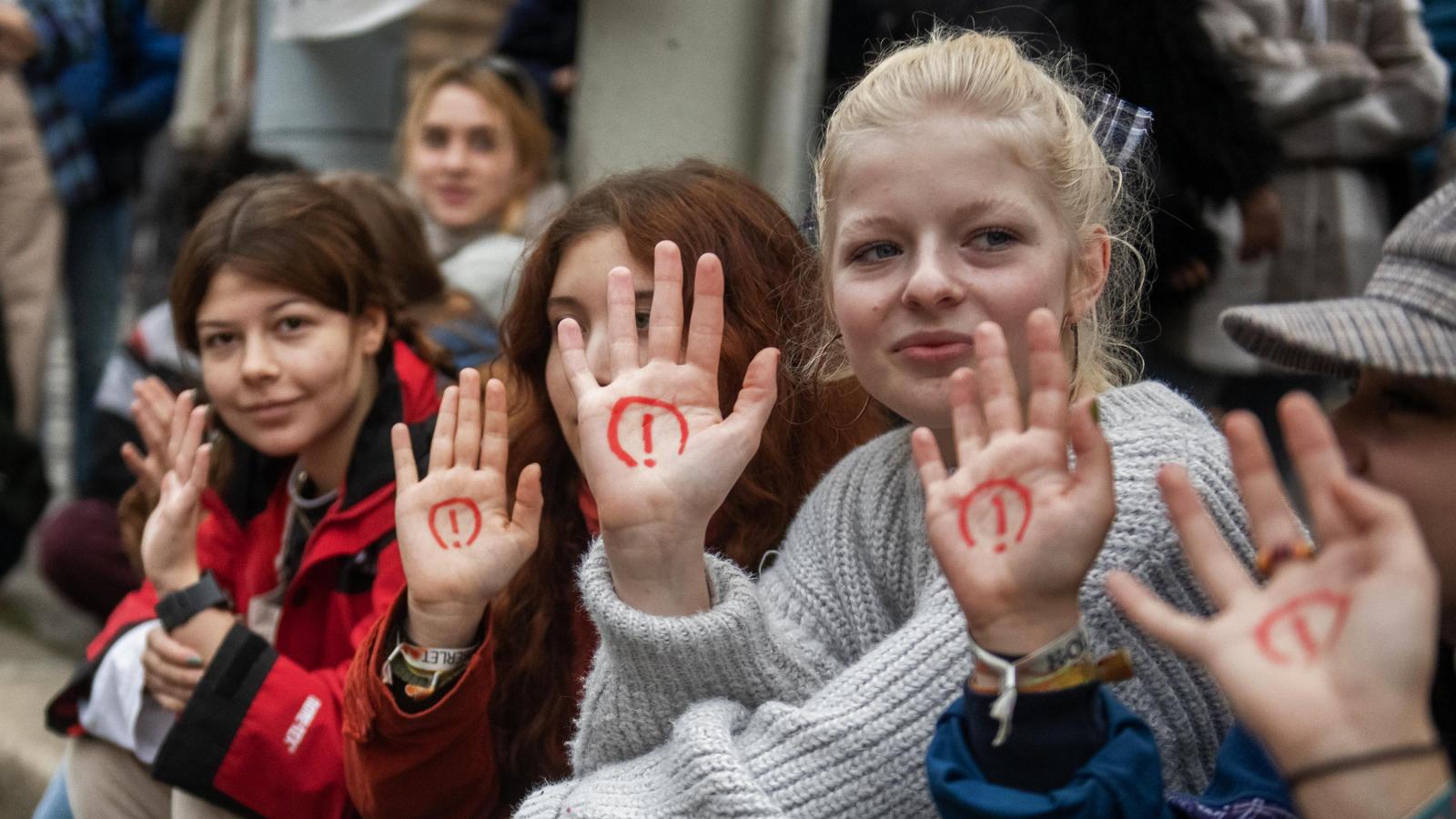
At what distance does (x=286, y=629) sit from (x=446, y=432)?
2.43 ft

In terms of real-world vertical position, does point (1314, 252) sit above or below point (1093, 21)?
below

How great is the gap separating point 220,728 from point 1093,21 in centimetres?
214

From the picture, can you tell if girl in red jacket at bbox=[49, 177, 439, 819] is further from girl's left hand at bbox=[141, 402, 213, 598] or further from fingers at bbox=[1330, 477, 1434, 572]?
fingers at bbox=[1330, 477, 1434, 572]

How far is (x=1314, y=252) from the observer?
137 inches

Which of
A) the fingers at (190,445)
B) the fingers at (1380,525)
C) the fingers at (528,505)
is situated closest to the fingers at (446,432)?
the fingers at (528,505)

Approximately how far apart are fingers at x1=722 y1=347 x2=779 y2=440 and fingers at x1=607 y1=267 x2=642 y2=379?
136 millimetres

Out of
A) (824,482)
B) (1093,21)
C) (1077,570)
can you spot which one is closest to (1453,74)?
(1093,21)

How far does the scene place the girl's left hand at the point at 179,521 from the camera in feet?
8.66

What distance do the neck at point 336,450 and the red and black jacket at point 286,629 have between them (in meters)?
0.06

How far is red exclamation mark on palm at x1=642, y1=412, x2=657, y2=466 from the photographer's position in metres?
1.89

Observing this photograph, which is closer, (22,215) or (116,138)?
(22,215)

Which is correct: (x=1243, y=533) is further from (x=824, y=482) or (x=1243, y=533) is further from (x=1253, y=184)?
(x=1253, y=184)

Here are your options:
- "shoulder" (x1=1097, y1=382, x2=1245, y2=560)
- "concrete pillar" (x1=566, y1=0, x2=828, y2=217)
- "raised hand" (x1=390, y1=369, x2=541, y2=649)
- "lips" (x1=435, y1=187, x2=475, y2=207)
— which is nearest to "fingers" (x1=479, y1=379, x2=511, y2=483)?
"raised hand" (x1=390, y1=369, x2=541, y2=649)

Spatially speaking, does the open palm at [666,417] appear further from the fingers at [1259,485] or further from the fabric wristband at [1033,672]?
the fingers at [1259,485]
